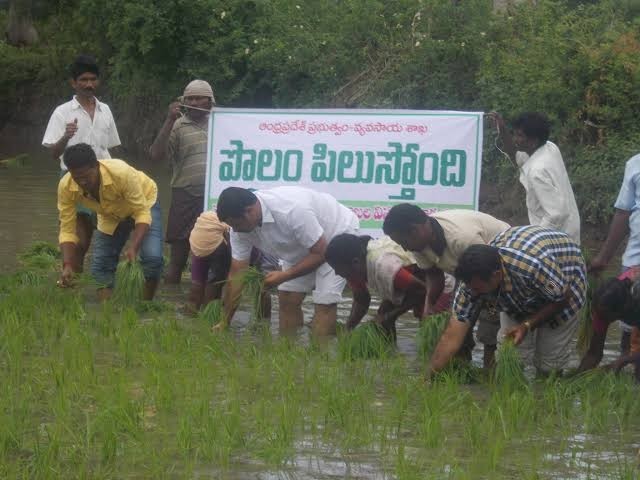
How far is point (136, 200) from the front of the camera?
357 inches

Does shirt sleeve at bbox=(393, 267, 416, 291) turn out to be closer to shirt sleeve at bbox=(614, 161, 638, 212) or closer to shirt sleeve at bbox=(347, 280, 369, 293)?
shirt sleeve at bbox=(347, 280, 369, 293)

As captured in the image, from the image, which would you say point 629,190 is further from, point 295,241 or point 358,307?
point 295,241

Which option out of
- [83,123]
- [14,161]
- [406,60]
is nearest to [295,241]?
[83,123]

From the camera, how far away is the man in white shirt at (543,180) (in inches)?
309

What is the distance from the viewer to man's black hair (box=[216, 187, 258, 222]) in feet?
25.5

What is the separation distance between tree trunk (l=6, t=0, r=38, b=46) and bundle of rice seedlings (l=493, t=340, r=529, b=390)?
98.8 ft

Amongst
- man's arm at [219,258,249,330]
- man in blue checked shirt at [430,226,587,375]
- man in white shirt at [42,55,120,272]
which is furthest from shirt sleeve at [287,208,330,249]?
man in white shirt at [42,55,120,272]

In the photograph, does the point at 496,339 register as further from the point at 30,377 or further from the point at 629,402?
the point at 30,377

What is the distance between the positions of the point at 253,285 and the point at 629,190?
244cm

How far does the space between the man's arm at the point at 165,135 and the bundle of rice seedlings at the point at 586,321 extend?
3.64 meters

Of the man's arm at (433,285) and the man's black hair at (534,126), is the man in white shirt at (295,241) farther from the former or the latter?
the man's black hair at (534,126)

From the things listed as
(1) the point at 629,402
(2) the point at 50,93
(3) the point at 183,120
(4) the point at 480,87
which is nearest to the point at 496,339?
(1) the point at 629,402

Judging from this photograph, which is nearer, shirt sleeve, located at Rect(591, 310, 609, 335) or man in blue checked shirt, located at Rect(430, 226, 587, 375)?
man in blue checked shirt, located at Rect(430, 226, 587, 375)

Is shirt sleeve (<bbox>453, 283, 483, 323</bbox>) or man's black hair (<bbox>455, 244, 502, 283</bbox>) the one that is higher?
man's black hair (<bbox>455, 244, 502, 283</bbox>)
